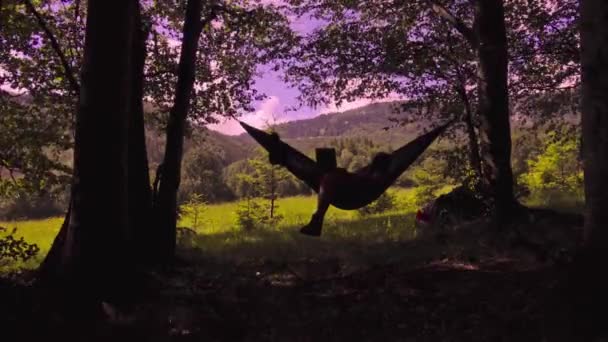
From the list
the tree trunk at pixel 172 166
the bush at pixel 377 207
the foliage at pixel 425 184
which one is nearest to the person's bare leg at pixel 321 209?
the tree trunk at pixel 172 166

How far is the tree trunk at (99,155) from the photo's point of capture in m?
5.08

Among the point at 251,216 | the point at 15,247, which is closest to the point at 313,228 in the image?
the point at 15,247

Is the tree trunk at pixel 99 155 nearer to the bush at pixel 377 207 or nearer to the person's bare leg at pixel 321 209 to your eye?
the person's bare leg at pixel 321 209

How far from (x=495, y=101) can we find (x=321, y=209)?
16.1ft

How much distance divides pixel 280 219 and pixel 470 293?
18.5 m

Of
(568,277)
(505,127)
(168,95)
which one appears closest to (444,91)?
(505,127)

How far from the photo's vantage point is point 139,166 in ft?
25.3

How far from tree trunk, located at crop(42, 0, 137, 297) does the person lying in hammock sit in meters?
2.21

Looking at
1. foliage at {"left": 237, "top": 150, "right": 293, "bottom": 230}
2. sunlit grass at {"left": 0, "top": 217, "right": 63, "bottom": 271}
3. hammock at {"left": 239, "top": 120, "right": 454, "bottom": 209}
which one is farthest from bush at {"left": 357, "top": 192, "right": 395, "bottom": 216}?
hammock at {"left": 239, "top": 120, "right": 454, "bottom": 209}

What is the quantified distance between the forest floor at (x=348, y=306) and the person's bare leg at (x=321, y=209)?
920mm

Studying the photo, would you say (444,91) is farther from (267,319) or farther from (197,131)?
(267,319)

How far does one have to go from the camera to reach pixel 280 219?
2348 centimetres

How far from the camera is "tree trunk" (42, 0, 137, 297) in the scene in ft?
16.7

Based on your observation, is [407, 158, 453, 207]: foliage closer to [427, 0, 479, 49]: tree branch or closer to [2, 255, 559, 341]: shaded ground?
[427, 0, 479, 49]: tree branch
